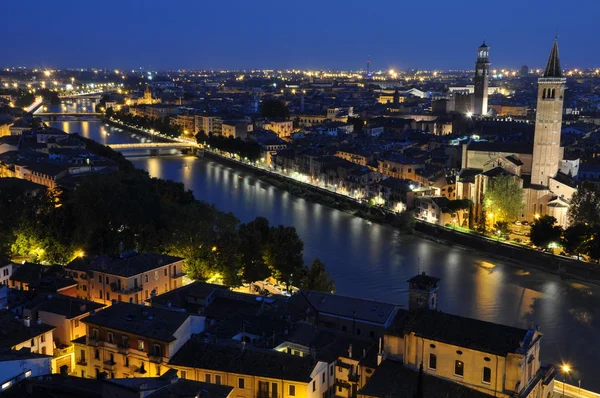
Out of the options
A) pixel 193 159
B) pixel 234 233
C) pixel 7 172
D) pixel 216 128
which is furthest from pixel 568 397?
pixel 216 128

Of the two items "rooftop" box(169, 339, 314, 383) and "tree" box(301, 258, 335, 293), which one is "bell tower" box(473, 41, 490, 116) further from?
"rooftop" box(169, 339, 314, 383)

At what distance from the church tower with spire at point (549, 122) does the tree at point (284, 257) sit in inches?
151

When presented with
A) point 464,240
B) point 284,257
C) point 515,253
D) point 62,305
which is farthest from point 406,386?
point 464,240

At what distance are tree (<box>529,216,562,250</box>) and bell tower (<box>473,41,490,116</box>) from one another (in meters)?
9.11

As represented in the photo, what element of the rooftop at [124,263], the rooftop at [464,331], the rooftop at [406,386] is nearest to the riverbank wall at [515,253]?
the rooftop at [124,263]

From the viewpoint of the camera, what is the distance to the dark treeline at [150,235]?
17.9ft

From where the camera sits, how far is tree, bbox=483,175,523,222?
25.4 feet

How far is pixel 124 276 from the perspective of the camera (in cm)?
464

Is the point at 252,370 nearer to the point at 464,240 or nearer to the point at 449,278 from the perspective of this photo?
the point at 449,278

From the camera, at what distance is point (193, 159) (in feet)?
46.9

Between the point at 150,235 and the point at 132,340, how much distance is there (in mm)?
2629

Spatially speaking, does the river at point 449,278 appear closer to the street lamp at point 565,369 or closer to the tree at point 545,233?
the street lamp at point 565,369

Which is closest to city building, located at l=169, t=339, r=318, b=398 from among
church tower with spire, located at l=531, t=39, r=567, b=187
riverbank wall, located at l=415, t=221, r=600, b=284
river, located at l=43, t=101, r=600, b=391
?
river, located at l=43, t=101, r=600, b=391

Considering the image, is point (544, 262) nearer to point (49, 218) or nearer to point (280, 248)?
point (280, 248)
